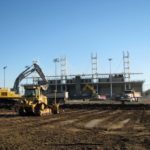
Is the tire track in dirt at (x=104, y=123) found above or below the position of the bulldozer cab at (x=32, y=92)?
below

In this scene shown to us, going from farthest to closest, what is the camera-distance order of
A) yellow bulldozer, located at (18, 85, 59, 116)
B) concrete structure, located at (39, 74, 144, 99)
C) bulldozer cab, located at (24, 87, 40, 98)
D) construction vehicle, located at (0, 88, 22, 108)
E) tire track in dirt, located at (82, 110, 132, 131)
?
1. concrete structure, located at (39, 74, 144, 99)
2. construction vehicle, located at (0, 88, 22, 108)
3. bulldozer cab, located at (24, 87, 40, 98)
4. yellow bulldozer, located at (18, 85, 59, 116)
5. tire track in dirt, located at (82, 110, 132, 131)

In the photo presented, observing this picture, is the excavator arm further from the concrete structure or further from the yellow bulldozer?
the concrete structure

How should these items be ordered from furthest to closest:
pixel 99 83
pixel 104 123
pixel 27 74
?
pixel 99 83
pixel 27 74
pixel 104 123

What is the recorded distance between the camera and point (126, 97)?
85.8m

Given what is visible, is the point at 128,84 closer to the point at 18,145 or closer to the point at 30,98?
the point at 30,98

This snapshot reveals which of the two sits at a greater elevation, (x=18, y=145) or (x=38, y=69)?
(x=38, y=69)

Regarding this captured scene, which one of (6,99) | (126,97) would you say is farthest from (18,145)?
(126,97)

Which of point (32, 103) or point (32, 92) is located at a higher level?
point (32, 92)

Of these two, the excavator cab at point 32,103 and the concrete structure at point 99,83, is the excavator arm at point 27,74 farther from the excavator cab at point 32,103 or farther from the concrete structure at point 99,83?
the concrete structure at point 99,83

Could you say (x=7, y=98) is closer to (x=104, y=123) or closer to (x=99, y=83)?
(x=104, y=123)

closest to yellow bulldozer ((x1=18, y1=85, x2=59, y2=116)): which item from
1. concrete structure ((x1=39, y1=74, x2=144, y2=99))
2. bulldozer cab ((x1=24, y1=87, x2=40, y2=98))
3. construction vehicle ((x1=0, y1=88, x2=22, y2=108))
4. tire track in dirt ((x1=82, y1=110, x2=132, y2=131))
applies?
bulldozer cab ((x1=24, y1=87, x2=40, y2=98))

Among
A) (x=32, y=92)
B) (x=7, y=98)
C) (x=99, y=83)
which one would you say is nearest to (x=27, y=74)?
(x=7, y=98)

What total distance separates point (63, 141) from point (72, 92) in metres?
141

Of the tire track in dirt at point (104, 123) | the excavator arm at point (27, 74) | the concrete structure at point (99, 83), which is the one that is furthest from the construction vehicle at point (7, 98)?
the concrete structure at point (99, 83)
